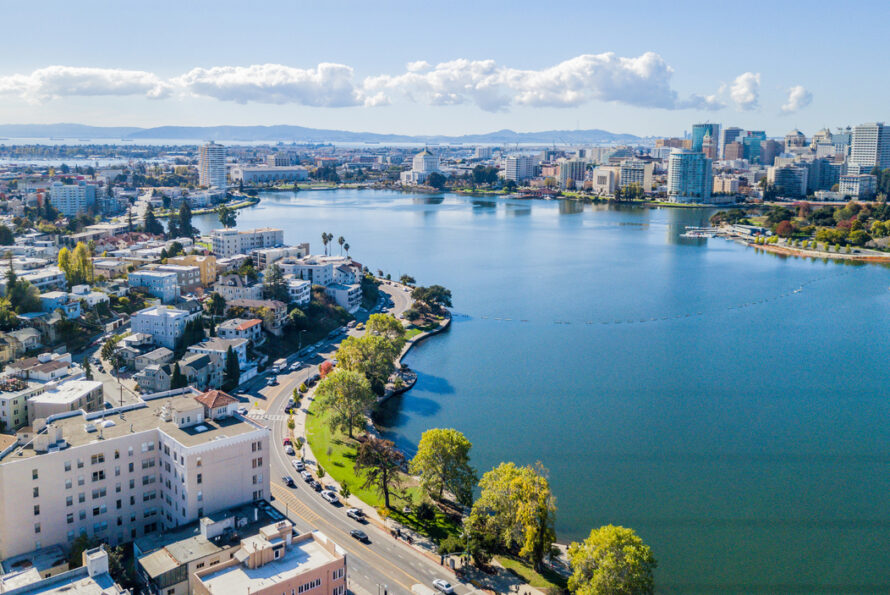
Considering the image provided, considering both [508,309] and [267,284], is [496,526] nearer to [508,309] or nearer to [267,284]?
[267,284]

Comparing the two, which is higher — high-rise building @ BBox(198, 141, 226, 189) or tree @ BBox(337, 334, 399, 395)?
high-rise building @ BBox(198, 141, 226, 189)

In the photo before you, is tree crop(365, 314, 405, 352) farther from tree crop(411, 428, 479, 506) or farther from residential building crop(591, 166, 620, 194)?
residential building crop(591, 166, 620, 194)

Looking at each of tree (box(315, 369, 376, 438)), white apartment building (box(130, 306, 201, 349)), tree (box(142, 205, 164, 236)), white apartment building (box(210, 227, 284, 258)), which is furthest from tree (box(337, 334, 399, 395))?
tree (box(142, 205, 164, 236))

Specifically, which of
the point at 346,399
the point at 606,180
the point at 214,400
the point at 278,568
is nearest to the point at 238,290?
the point at 346,399

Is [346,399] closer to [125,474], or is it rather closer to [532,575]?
[125,474]

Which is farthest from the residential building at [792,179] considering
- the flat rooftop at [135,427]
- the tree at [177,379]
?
the flat rooftop at [135,427]

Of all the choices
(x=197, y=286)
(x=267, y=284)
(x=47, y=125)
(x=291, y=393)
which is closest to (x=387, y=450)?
(x=291, y=393)
